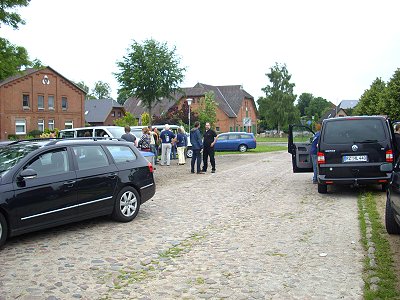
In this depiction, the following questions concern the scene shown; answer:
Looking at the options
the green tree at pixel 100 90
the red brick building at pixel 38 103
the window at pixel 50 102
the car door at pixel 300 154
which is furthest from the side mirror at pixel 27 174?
the green tree at pixel 100 90

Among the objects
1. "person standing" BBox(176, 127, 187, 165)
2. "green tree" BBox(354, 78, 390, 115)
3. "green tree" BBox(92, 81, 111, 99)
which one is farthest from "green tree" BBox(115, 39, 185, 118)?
"green tree" BBox(92, 81, 111, 99)

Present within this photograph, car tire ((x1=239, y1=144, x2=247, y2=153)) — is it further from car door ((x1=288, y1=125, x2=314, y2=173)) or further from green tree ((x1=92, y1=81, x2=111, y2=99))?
green tree ((x1=92, y1=81, x2=111, y2=99))

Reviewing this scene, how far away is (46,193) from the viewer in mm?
7094

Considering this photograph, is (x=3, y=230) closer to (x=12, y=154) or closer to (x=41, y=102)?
(x=12, y=154)

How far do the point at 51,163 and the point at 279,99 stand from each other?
82734 millimetres

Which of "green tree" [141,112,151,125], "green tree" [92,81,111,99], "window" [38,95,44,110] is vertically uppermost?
"green tree" [92,81,111,99]

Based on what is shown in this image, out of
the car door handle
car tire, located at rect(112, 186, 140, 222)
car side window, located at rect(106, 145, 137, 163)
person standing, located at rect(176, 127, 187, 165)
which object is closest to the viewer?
the car door handle

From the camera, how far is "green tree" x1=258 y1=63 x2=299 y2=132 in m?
87.2

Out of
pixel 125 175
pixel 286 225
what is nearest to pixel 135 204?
pixel 125 175

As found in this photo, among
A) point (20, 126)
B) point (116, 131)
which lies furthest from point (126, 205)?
point (20, 126)

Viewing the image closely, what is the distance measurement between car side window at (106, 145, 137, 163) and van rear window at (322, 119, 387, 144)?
461cm

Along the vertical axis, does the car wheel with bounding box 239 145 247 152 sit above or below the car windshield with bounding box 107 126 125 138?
below

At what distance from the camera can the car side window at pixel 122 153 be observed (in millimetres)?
8664

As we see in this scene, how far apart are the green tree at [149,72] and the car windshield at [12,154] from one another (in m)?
Answer: 29.0
